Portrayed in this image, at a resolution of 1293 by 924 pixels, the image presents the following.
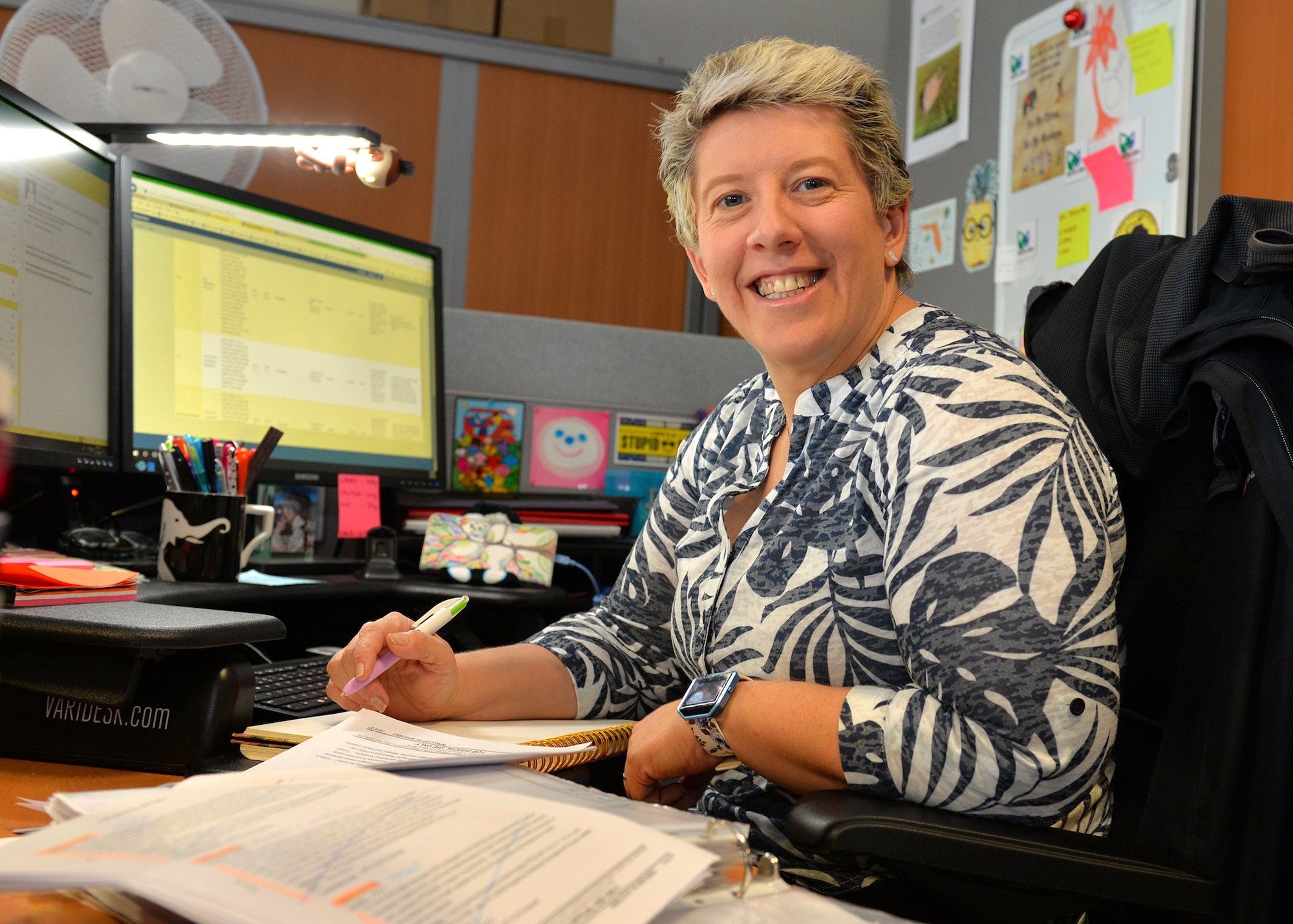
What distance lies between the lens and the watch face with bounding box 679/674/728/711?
0.74 m

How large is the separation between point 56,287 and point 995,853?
3.38 ft

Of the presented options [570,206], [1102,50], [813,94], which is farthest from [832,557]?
[570,206]

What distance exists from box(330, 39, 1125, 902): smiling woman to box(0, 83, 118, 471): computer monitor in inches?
18.4

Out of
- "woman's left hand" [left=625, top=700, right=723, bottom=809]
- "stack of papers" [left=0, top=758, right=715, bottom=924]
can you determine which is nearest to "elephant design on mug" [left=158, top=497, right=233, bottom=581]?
"woman's left hand" [left=625, top=700, right=723, bottom=809]

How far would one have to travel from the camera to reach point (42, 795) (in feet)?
2.00

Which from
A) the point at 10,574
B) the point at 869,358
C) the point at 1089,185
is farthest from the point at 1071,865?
the point at 1089,185

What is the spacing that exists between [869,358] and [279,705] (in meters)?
0.59

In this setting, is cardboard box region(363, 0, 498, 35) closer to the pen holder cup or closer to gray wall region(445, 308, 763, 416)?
gray wall region(445, 308, 763, 416)

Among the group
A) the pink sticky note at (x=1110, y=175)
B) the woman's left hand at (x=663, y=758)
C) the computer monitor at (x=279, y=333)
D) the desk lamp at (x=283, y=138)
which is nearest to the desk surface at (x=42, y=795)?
the woman's left hand at (x=663, y=758)

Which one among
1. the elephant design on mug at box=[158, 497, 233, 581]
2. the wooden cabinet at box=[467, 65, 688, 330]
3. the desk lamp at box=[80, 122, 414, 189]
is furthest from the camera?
the wooden cabinet at box=[467, 65, 688, 330]

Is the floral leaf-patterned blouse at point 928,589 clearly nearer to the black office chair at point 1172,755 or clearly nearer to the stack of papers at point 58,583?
the black office chair at point 1172,755

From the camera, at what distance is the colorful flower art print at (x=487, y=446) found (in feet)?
5.52

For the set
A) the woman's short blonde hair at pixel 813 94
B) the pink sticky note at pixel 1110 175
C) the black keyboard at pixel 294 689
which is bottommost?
the black keyboard at pixel 294 689

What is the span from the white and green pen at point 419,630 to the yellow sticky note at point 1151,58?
4.86 feet
